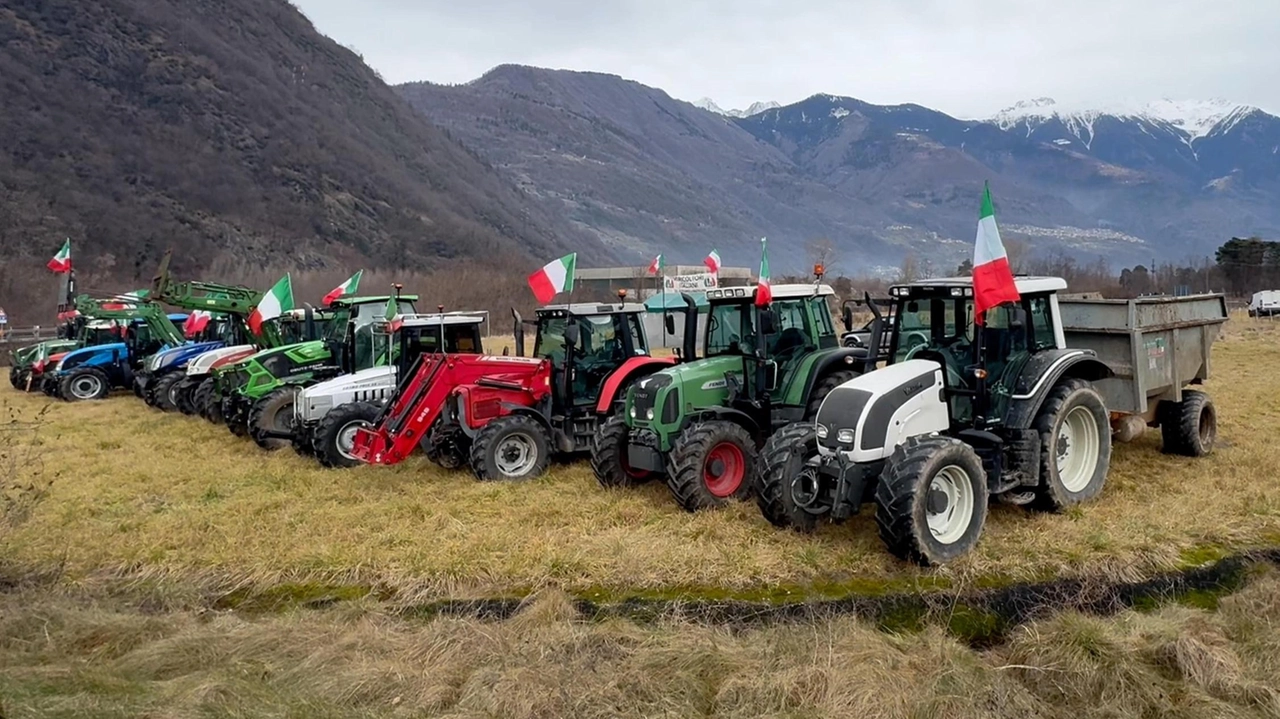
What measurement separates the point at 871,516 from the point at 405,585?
3.66 metres

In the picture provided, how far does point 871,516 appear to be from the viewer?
739 cm

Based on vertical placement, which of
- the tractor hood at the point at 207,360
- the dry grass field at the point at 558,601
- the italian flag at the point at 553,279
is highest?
the italian flag at the point at 553,279

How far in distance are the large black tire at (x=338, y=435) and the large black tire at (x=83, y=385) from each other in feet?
37.6

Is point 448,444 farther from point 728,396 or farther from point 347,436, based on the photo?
point 728,396

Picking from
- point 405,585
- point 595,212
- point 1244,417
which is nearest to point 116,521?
point 405,585

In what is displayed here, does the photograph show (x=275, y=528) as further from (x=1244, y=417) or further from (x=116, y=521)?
(x=1244, y=417)

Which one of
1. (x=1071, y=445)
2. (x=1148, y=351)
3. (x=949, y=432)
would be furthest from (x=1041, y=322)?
(x=1148, y=351)

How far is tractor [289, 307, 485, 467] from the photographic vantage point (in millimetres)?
10609

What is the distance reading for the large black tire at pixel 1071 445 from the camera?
7.00 m

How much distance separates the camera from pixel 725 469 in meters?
8.11

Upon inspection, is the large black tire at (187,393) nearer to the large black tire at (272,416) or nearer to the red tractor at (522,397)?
the large black tire at (272,416)

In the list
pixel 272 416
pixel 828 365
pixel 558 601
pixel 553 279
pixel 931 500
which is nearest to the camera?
pixel 558 601

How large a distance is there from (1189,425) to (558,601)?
6.77 metres

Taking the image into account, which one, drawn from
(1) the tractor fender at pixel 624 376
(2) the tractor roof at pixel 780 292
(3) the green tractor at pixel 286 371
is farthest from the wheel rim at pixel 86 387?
(2) the tractor roof at pixel 780 292
